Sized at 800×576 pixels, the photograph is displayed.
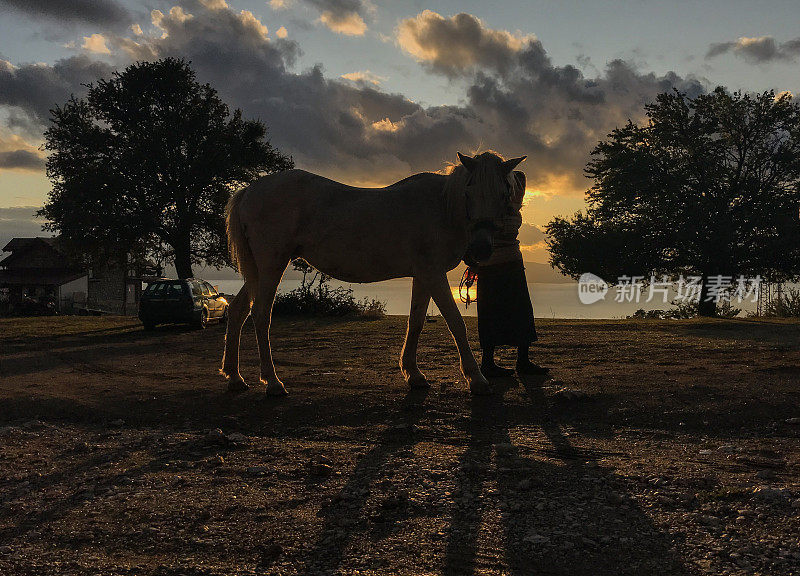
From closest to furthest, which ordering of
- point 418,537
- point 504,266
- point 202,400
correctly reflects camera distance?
point 418,537, point 202,400, point 504,266

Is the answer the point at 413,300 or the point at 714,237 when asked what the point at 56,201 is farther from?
the point at 714,237

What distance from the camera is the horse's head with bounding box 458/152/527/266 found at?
201 inches

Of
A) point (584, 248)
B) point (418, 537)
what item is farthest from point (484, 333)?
point (584, 248)

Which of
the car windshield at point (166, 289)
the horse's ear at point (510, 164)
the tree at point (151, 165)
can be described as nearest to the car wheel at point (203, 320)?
the car windshield at point (166, 289)


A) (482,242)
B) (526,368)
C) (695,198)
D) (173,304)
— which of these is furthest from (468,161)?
(695,198)

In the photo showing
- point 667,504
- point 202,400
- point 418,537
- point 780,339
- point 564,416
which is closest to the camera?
point 418,537

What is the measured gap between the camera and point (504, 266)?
672 cm

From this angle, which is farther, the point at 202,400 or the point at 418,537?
the point at 202,400

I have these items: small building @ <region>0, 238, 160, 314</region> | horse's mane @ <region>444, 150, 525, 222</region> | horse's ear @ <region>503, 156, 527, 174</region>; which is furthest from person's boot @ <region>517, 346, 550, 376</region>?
small building @ <region>0, 238, 160, 314</region>

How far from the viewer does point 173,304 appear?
19031mm

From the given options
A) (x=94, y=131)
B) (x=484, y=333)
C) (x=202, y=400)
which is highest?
(x=94, y=131)

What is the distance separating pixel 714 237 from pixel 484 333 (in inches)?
974

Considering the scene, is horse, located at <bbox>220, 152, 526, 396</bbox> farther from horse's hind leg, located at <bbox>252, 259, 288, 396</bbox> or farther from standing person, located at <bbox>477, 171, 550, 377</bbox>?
standing person, located at <bbox>477, 171, 550, 377</bbox>

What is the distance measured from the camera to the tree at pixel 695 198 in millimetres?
27875
